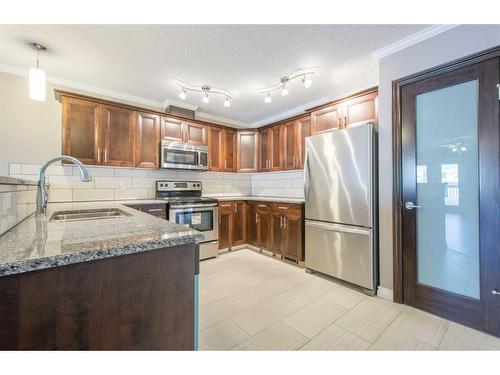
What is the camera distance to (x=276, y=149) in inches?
147

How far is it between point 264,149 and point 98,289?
3.53 meters

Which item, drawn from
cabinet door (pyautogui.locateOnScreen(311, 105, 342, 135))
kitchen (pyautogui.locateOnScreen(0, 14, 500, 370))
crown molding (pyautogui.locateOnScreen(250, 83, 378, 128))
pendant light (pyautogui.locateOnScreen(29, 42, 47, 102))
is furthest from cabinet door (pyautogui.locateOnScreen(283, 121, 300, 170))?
pendant light (pyautogui.locateOnScreen(29, 42, 47, 102))

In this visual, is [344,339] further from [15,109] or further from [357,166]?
[15,109]

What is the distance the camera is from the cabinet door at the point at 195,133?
3416mm

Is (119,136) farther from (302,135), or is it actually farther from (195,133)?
(302,135)

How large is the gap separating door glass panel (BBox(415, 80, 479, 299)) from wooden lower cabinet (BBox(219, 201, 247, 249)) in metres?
2.45

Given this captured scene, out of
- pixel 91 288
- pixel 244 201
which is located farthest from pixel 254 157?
pixel 91 288

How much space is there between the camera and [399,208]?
6.77 ft

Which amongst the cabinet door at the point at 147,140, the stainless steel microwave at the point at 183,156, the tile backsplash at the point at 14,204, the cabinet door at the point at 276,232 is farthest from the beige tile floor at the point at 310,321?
the cabinet door at the point at 147,140

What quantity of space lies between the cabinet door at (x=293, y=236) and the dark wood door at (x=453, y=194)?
1198 millimetres

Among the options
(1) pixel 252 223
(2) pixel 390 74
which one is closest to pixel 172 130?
(1) pixel 252 223

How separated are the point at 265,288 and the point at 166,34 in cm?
266

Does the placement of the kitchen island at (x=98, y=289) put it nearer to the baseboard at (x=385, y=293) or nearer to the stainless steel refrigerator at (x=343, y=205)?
the stainless steel refrigerator at (x=343, y=205)

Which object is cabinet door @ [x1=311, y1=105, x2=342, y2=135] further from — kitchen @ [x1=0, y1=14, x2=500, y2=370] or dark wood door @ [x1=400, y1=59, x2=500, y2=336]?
dark wood door @ [x1=400, y1=59, x2=500, y2=336]
